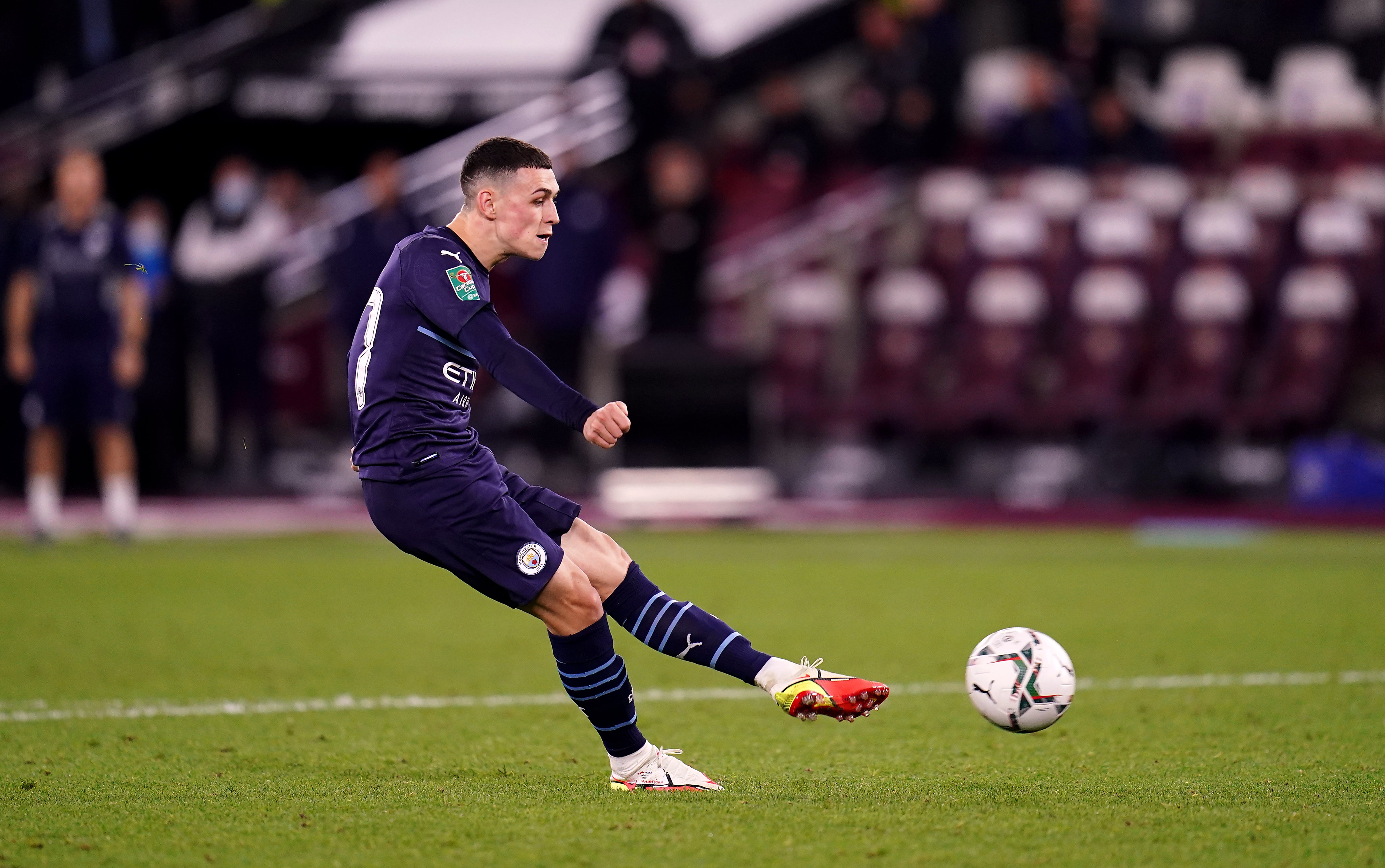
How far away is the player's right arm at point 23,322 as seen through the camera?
10.7 meters

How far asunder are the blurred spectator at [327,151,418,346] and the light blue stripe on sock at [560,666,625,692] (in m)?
8.30

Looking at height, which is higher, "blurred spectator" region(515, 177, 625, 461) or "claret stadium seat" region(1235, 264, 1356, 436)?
"blurred spectator" region(515, 177, 625, 461)

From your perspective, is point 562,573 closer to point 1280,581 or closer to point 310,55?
point 1280,581

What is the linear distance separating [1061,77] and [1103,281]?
218 centimetres

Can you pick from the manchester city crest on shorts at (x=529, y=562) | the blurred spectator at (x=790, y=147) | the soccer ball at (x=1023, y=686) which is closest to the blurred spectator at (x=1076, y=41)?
the blurred spectator at (x=790, y=147)

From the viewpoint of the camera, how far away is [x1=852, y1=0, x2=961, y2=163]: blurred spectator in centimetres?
1434

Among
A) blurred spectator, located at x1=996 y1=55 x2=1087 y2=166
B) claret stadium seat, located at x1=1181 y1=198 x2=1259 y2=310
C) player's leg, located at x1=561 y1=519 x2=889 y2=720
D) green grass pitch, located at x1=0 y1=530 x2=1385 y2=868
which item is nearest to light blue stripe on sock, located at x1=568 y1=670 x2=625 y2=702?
player's leg, located at x1=561 y1=519 x2=889 y2=720

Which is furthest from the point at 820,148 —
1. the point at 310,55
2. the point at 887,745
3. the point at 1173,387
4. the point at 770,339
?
the point at 887,745

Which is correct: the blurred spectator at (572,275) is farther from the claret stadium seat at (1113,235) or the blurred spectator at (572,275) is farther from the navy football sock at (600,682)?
the navy football sock at (600,682)

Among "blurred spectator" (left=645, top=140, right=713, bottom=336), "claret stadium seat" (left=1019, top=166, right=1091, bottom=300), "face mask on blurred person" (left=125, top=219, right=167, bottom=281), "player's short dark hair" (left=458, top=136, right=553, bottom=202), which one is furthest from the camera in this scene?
"claret stadium seat" (left=1019, top=166, right=1091, bottom=300)

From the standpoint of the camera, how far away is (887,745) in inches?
204

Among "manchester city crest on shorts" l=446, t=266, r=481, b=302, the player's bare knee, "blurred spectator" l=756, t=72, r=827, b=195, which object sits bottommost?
the player's bare knee

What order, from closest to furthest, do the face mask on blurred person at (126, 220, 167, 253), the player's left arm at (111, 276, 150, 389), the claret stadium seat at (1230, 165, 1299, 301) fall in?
the player's left arm at (111, 276, 150, 389), the face mask on blurred person at (126, 220, 167, 253), the claret stadium seat at (1230, 165, 1299, 301)

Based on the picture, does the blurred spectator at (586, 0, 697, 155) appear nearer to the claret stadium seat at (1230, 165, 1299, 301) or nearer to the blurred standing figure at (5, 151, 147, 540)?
the blurred standing figure at (5, 151, 147, 540)
